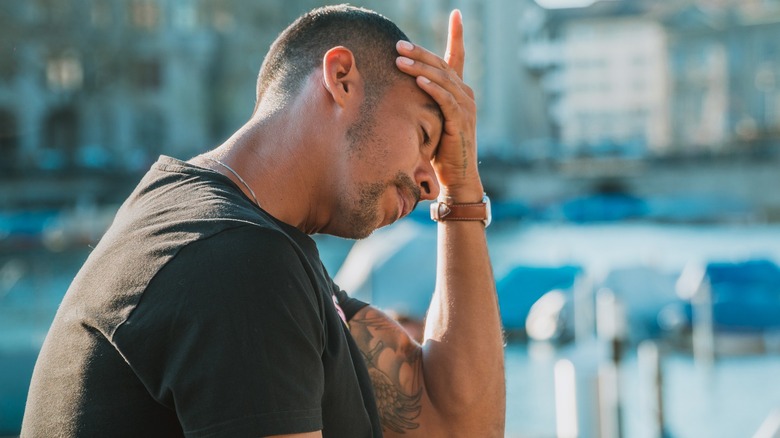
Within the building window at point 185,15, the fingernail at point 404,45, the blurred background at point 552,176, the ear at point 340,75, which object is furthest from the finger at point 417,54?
the building window at point 185,15

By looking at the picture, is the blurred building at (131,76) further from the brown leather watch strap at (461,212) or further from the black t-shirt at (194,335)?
the black t-shirt at (194,335)

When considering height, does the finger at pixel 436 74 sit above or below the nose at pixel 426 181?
above

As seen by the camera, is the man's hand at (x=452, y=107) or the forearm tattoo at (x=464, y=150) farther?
the forearm tattoo at (x=464, y=150)

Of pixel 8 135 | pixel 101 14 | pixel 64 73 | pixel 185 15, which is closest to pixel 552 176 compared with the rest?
pixel 185 15

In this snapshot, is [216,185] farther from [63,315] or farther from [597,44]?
[597,44]

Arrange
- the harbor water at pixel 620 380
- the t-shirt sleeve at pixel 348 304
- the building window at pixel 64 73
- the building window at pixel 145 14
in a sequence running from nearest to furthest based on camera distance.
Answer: the t-shirt sleeve at pixel 348 304
the harbor water at pixel 620 380
the building window at pixel 64 73
the building window at pixel 145 14

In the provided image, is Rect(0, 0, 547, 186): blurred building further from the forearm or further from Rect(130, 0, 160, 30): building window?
the forearm

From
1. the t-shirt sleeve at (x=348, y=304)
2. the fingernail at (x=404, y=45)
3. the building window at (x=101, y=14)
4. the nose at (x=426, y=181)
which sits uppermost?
the building window at (x=101, y=14)

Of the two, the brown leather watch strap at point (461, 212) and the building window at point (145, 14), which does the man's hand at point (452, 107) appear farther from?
the building window at point (145, 14)

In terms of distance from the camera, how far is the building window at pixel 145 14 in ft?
178

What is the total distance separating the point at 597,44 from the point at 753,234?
57507mm

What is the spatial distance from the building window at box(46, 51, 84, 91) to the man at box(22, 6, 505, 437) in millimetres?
49913

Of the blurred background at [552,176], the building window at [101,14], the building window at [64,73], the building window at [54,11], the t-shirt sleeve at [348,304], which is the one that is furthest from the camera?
the building window at [64,73]

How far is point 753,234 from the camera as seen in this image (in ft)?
173
